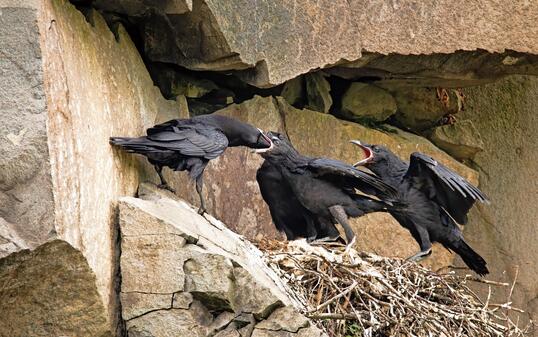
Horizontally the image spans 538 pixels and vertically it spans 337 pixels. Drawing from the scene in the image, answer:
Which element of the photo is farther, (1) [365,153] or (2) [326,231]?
(1) [365,153]

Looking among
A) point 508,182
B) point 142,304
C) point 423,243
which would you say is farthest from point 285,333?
point 508,182

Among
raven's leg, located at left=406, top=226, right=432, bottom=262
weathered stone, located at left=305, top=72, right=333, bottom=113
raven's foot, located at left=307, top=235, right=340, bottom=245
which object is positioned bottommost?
raven's leg, located at left=406, top=226, right=432, bottom=262

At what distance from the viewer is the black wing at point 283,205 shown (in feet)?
27.3

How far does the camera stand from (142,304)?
19.8ft

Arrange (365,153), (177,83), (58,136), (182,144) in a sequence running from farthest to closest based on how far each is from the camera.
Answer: (365,153) → (177,83) → (182,144) → (58,136)

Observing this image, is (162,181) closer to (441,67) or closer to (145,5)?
(145,5)

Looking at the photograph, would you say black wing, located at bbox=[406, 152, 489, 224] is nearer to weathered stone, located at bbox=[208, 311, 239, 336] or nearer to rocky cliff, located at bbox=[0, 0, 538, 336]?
rocky cliff, located at bbox=[0, 0, 538, 336]

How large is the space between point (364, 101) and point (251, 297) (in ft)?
10.3

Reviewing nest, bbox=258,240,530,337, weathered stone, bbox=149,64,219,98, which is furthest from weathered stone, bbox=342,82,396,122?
nest, bbox=258,240,530,337

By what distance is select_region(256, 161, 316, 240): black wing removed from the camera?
834 centimetres

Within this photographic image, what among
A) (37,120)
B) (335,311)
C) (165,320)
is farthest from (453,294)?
(37,120)

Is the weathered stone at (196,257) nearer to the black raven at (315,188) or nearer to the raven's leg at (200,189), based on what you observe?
the raven's leg at (200,189)

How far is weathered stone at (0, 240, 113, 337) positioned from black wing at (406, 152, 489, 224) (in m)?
2.85

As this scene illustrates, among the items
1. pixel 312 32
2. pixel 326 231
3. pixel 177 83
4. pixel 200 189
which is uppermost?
pixel 312 32
